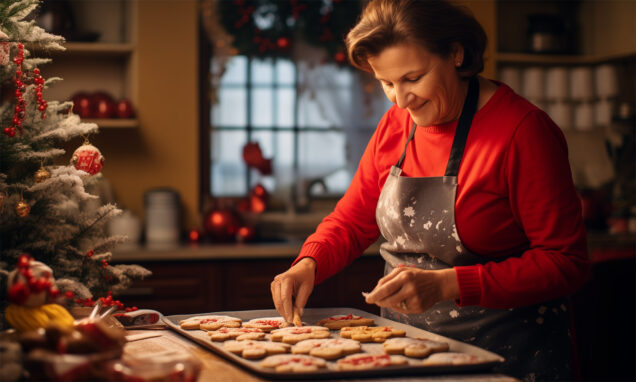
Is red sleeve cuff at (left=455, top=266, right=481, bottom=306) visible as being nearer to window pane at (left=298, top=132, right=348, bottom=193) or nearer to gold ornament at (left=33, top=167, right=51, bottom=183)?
gold ornament at (left=33, top=167, right=51, bottom=183)

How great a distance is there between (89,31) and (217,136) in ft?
2.82

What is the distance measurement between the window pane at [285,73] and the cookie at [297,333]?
273cm

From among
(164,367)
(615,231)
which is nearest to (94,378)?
(164,367)

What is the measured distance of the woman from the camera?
1.44 metres

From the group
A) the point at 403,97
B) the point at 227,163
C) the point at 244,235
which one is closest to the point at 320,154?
the point at 227,163

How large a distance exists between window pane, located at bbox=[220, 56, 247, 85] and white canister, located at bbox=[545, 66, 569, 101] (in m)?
1.76

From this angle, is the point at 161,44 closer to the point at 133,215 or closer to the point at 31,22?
the point at 133,215

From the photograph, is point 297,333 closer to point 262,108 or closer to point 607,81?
point 262,108

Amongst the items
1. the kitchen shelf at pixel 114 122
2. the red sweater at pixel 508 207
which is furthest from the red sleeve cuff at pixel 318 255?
the kitchen shelf at pixel 114 122

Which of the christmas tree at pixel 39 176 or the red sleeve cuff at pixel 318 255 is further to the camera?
the red sleeve cuff at pixel 318 255

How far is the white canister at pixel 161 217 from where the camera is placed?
3.58 metres

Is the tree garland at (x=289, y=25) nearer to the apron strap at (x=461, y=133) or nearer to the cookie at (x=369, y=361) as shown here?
the apron strap at (x=461, y=133)

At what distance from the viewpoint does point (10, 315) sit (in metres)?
1.16

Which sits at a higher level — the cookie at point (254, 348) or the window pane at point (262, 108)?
the window pane at point (262, 108)
